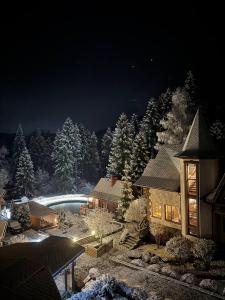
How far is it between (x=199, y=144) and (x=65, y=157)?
44.5 metres

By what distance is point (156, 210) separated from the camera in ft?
95.9

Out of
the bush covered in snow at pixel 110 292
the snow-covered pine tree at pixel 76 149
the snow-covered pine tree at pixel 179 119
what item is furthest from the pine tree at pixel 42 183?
the bush covered in snow at pixel 110 292

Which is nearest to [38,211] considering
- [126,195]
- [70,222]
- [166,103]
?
[70,222]

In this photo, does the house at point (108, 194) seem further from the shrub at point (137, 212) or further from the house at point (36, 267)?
the house at point (36, 267)

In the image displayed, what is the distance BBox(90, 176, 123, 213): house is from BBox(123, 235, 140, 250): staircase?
13028mm

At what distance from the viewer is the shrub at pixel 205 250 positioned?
75.1 feet

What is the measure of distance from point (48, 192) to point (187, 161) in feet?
159

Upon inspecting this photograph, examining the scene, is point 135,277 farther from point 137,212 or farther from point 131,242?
point 137,212

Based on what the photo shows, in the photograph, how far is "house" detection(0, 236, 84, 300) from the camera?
1338 centimetres

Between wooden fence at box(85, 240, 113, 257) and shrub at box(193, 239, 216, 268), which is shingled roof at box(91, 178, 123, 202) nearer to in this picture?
wooden fence at box(85, 240, 113, 257)

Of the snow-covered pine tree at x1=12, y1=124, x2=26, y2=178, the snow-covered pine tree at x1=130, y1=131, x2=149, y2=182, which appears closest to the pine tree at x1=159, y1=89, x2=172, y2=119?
the snow-covered pine tree at x1=130, y1=131, x2=149, y2=182

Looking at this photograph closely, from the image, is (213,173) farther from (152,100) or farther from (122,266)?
(152,100)

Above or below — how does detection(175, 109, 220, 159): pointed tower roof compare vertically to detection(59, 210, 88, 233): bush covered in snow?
above

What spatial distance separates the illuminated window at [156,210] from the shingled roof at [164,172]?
193 centimetres
